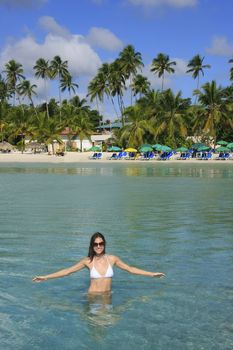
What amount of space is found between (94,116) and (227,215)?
79.2 m

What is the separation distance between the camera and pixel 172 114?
196 feet

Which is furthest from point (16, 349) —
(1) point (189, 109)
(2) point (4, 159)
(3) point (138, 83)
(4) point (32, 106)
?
(4) point (32, 106)

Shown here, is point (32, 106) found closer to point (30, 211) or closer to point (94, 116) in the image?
point (94, 116)

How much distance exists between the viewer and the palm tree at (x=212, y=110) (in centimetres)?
5666

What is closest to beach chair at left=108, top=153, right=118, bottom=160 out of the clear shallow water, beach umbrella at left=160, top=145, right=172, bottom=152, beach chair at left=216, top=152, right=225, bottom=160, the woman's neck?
beach umbrella at left=160, top=145, right=172, bottom=152

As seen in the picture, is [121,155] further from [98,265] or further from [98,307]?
[98,265]

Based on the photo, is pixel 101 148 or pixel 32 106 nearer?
pixel 101 148

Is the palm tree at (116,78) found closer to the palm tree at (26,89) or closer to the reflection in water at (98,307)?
the palm tree at (26,89)

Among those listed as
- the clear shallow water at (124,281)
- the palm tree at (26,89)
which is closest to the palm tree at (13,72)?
the palm tree at (26,89)

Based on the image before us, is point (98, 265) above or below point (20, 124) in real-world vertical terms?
below

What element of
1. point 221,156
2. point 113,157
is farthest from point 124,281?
point 113,157

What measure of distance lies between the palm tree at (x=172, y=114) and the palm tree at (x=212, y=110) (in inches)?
83.8

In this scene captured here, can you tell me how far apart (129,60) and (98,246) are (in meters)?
69.7

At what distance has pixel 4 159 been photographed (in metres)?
66.8
